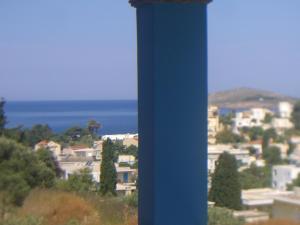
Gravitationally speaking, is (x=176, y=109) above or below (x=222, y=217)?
above

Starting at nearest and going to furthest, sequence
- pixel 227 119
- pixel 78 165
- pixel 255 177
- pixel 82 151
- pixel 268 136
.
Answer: pixel 268 136, pixel 227 119, pixel 255 177, pixel 82 151, pixel 78 165

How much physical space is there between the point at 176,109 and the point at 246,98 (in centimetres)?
103

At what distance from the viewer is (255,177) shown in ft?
13.7

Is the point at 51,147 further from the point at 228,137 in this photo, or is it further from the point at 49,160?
the point at 228,137

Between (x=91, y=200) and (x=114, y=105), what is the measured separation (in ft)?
4.77

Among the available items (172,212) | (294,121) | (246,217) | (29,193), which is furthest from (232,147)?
(29,193)

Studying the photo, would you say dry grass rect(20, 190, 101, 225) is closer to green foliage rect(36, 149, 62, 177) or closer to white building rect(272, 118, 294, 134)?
green foliage rect(36, 149, 62, 177)

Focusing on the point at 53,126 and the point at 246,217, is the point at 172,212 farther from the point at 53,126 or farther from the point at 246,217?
the point at 53,126

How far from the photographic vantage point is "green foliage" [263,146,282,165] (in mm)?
3453

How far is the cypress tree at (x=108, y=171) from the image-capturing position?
493cm

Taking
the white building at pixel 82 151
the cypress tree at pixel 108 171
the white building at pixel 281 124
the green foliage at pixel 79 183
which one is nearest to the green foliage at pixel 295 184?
the white building at pixel 281 124

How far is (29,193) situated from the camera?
6.11 m

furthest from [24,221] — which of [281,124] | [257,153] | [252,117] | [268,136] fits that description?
[281,124]

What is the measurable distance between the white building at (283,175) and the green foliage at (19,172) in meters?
3.18
